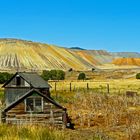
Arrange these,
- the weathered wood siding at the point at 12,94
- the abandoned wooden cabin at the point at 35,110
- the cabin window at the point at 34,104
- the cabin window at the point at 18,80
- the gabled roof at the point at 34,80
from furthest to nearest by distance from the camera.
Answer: the weathered wood siding at the point at 12,94, the cabin window at the point at 18,80, the gabled roof at the point at 34,80, the cabin window at the point at 34,104, the abandoned wooden cabin at the point at 35,110

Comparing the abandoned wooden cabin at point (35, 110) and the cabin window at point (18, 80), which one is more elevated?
the cabin window at point (18, 80)

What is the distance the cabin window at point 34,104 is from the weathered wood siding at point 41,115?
261 mm

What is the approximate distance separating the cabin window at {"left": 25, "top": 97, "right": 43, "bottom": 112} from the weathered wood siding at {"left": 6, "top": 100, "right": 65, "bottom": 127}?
0.86ft

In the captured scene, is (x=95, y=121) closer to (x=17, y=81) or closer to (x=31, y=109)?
(x=31, y=109)

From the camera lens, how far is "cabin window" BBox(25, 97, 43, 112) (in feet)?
93.9

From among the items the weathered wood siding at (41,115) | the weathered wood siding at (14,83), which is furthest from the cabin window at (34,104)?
the weathered wood siding at (14,83)

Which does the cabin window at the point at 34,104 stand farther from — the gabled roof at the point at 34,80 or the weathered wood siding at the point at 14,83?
the weathered wood siding at the point at 14,83

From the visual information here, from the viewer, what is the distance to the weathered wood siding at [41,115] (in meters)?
28.3

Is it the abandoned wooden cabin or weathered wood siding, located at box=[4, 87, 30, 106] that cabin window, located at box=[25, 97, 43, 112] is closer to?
the abandoned wooden cabin

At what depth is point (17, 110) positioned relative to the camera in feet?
93.5

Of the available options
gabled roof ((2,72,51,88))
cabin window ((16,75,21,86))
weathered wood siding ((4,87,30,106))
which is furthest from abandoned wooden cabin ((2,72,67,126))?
weathered wood siding ((4,87,30,106))

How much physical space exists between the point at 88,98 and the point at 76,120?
995cm

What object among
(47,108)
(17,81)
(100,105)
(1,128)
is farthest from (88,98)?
(1,128)

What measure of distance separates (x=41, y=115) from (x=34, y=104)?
86cm
